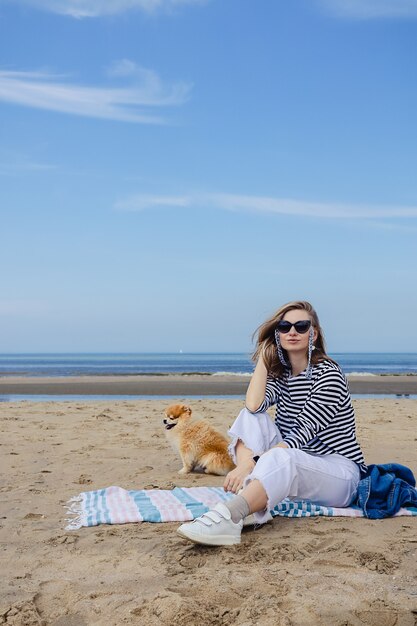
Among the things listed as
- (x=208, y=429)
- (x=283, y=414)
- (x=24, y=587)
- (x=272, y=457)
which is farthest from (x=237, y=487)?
(x=208, y=429)

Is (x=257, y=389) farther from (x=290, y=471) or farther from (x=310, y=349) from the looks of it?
(x=290, y=471)

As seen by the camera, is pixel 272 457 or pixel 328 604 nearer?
pixel 328 604

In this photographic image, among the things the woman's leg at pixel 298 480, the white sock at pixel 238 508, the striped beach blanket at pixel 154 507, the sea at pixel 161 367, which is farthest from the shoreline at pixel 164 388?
the white sock at pixel 238 508

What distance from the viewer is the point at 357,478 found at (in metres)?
4.35

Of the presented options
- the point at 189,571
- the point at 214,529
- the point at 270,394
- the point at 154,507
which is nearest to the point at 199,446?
the point at 154,507

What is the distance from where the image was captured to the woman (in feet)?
12.6

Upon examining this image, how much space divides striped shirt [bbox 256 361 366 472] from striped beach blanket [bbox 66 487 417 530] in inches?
15.7

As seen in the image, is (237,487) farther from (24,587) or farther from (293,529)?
(24,587)

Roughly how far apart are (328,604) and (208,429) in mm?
3200

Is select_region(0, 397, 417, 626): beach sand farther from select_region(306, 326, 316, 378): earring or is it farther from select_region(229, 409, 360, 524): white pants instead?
select_region(306, 326, 316, 378): earring

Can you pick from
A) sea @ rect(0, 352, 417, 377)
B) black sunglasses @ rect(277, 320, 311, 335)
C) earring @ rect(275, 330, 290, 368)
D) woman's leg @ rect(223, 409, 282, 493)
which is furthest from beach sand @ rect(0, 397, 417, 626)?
sea @ rect(0, 352, 417, 377)

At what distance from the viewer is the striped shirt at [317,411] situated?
414 centimetres

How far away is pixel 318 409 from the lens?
4.14 metres

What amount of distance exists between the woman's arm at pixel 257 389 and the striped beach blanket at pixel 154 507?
2.31ft
